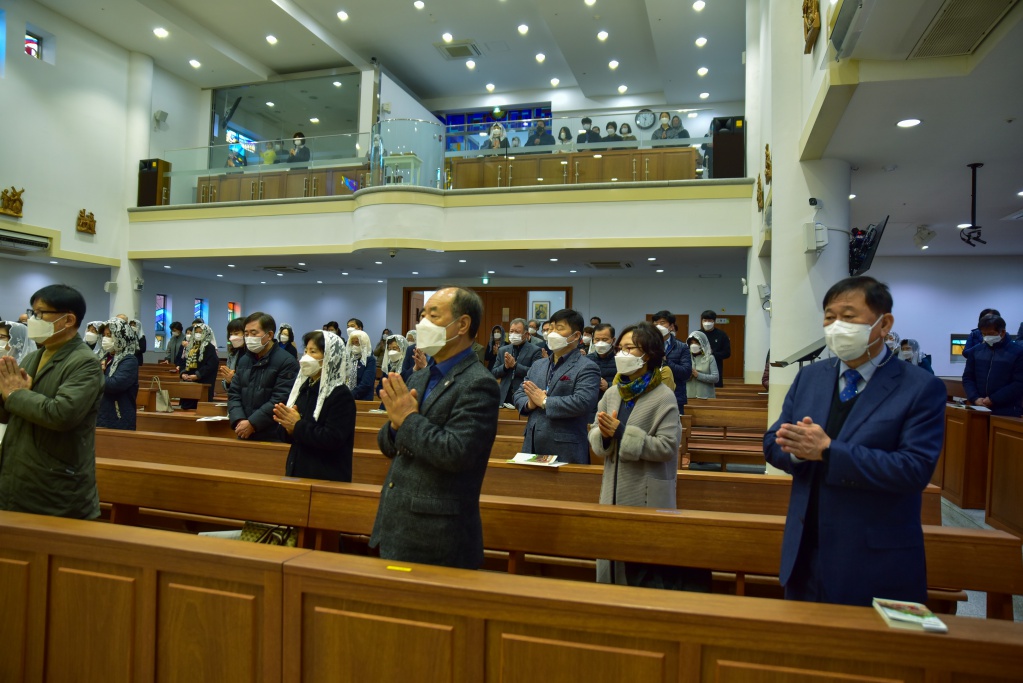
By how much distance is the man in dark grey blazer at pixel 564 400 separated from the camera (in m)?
3.81

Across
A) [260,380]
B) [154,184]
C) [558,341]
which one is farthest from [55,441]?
[154,184]

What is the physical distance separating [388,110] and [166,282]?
789cm

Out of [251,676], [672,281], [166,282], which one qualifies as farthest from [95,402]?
[166,282]

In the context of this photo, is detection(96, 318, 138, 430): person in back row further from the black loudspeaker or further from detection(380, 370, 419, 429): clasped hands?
the black loudspeaker

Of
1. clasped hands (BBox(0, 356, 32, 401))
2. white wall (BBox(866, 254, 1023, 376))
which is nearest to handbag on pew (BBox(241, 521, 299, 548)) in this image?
clasped hands (BBox(0, 356, 32, 401))

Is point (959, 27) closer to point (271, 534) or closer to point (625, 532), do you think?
point (625, 532)

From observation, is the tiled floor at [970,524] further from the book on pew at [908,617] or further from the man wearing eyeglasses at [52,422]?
the man wearing eyeglasses at [52,422]

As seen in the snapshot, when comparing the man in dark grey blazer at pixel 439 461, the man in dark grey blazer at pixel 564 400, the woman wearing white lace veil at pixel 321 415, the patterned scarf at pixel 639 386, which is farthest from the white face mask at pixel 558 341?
the man in dark grey blazer at pixel 439 461

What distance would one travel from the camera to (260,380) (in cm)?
400

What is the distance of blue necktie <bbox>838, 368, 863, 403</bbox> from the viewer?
2.01 metres

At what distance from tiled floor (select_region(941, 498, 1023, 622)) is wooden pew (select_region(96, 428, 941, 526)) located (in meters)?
0.67

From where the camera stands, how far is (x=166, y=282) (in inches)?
713

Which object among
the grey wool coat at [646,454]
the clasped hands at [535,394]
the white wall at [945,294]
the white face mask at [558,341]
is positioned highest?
the white wall at [945,294]

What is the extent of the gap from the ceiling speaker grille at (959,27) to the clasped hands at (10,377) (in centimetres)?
493
